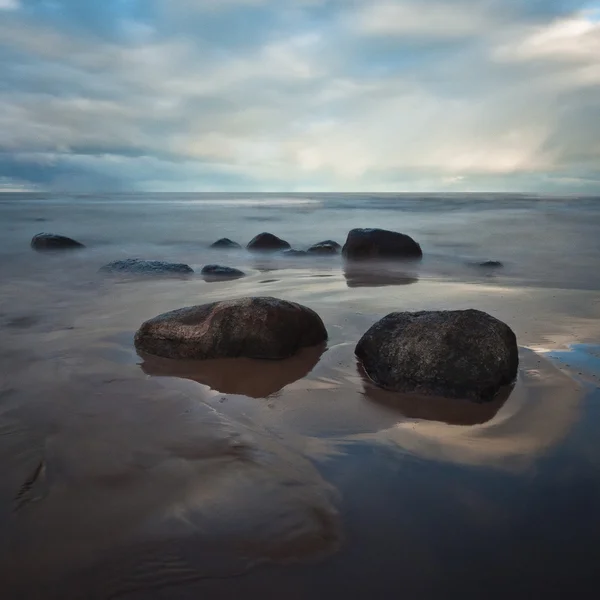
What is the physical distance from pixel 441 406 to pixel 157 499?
6.52 ft

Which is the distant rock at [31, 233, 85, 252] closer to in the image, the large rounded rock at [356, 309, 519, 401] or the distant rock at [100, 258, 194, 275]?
the distant rock at [100, 258, 194, 275]

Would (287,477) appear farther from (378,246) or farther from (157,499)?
(378,246)

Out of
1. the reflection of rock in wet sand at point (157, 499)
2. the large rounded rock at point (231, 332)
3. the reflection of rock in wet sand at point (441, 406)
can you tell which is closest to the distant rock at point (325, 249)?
the large rounded rock at point (231, 332)

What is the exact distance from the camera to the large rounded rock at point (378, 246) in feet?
39.9

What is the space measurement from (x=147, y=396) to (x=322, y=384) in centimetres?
129

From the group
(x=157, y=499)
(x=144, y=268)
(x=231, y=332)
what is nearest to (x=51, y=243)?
(x=144, y=268)

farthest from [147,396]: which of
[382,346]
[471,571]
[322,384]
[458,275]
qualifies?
[458,275]

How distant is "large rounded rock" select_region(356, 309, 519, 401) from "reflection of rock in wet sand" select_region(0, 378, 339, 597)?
1.28m

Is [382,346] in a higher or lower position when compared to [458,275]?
higher

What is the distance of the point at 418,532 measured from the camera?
231cm

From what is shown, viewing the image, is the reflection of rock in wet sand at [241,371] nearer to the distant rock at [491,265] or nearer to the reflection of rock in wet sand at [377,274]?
the reflection of rock in wet sand at [377,274]

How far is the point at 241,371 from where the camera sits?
4316 millimetres

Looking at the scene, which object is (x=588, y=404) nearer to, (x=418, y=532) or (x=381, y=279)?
(x=418, y=532)

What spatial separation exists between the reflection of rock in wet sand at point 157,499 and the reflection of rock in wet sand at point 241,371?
0.57 meters
